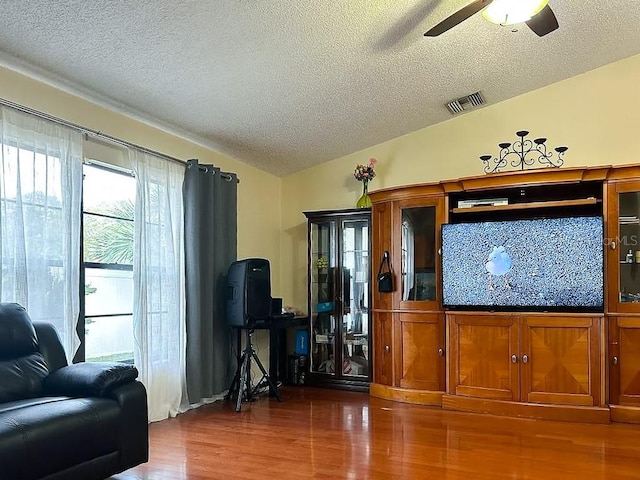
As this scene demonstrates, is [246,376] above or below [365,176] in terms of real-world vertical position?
below

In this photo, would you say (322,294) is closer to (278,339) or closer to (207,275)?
(278,339)

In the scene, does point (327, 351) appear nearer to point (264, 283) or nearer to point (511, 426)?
point (264, 283)

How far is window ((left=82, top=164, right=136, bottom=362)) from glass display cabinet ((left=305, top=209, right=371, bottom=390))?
2051 millimetres

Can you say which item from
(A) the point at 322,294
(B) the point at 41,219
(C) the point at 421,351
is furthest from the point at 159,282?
(C) the point at 421,351

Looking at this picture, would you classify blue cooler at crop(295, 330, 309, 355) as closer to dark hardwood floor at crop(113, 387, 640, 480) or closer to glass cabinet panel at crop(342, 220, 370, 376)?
glass cabinet panel at crop(342, 220, 370, 376)

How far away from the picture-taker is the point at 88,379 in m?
2.87

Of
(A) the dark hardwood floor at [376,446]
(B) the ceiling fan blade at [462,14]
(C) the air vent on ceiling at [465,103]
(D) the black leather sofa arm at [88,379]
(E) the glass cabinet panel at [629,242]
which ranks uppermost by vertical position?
(C) the air vent on ceiling at [465,103]

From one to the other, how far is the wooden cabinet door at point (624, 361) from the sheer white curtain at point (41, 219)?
13.0 feet

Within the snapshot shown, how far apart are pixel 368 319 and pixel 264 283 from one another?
46.2 inches

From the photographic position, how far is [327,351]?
559 cm

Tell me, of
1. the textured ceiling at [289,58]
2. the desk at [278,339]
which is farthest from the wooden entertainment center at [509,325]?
the textured ceiling at [289,58]

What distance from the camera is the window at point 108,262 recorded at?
3.82 m

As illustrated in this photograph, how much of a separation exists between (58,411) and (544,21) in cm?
320

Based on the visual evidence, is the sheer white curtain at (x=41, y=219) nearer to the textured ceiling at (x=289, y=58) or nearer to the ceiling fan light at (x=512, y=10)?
the textured ceiling at (x=289, y=58)
